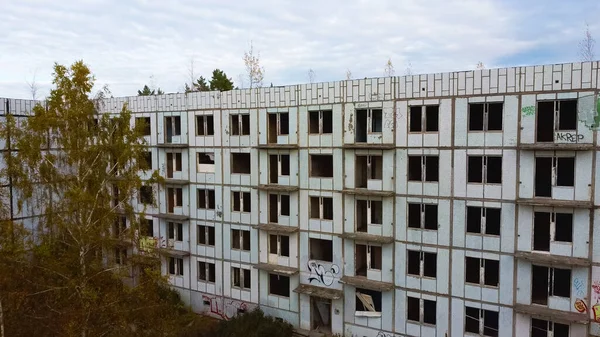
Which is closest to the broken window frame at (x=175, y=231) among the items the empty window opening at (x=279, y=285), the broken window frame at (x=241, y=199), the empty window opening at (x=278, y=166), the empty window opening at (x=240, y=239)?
the empty window opening at (x=240, y=239)

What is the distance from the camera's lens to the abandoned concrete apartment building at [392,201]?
20.0 meters

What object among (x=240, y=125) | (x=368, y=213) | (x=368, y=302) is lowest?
(x=368, y=302)

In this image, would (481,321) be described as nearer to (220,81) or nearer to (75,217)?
(75,217)

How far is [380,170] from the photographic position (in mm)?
24375

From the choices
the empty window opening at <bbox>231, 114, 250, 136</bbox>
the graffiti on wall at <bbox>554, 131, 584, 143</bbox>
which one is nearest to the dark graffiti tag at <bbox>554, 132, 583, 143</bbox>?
the graffiti on wall at <bbox>554, 131, 584, 143</bbox>

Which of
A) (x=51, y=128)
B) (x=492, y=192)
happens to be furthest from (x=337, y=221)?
(x=51, y=128)

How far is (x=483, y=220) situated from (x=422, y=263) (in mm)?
3728

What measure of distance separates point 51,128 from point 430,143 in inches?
659

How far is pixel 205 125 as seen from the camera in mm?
29281

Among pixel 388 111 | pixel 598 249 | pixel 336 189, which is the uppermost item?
pixel 388 111

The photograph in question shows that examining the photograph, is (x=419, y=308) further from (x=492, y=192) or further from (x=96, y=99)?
(x=96, y=99)

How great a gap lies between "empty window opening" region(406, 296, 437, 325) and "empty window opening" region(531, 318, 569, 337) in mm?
4489

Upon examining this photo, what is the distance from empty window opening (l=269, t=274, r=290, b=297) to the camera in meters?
27.2

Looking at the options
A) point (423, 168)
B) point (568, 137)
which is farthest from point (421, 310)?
point (568, 137)
